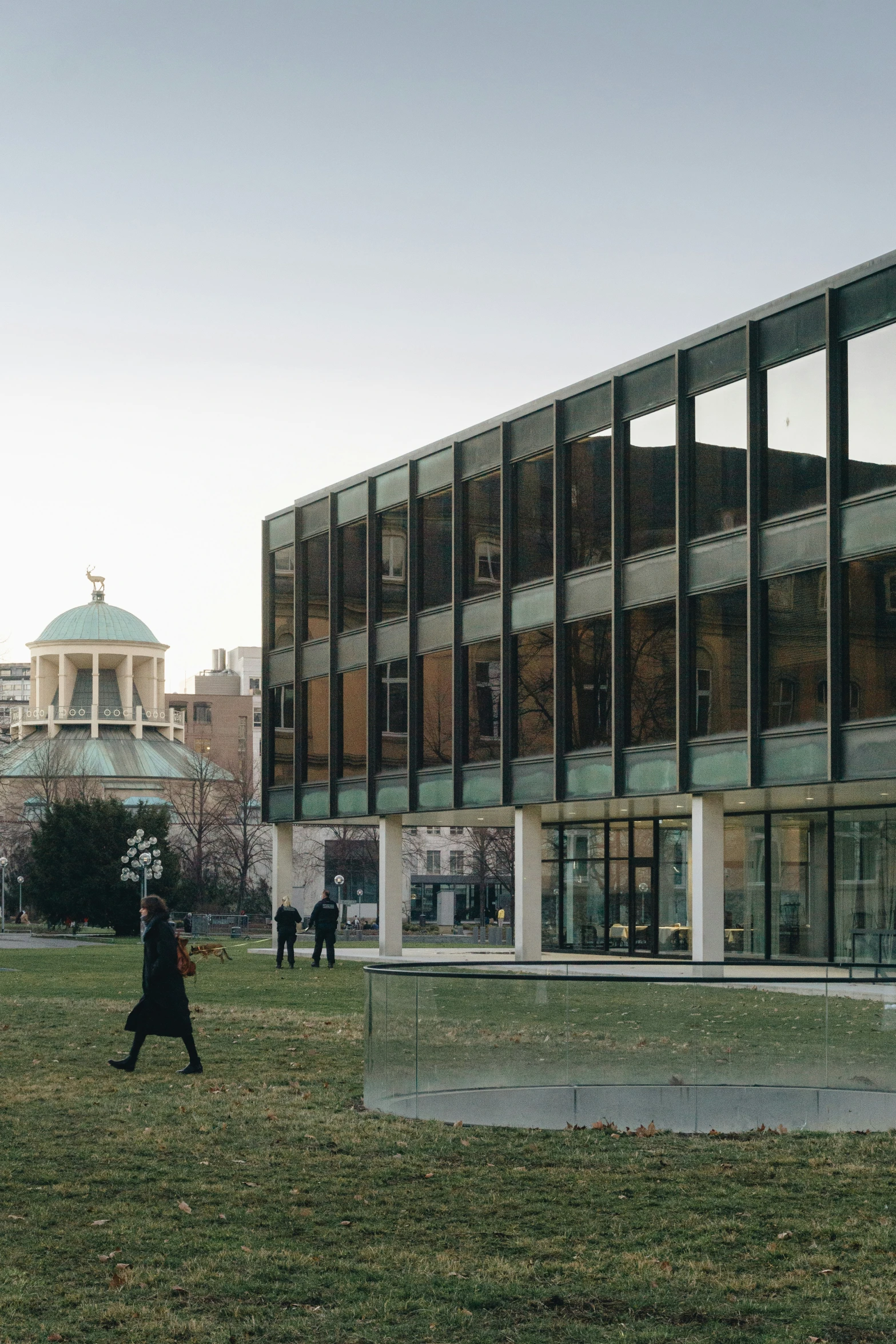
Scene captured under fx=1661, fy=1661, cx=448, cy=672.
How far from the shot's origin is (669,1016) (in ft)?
46.8

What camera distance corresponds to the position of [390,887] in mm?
46281

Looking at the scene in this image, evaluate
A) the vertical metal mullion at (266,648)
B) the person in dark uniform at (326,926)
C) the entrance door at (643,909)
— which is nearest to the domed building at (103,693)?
the vertical metal mullion at (266,648)

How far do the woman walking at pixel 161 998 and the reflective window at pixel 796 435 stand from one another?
60.3 feet

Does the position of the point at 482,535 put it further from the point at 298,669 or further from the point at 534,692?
the point at 298,669

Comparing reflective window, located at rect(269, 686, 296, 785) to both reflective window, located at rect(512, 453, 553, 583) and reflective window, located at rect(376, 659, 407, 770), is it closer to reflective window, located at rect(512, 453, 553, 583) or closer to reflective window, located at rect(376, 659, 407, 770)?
reflective window, located at rect(376, 659, 407, 770)

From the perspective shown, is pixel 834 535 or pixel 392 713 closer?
pixel 834 535

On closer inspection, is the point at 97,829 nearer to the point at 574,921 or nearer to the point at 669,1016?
the point at 574,921

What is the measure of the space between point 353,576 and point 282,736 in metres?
6.43

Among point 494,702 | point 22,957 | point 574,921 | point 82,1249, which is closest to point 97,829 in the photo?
point 22,957

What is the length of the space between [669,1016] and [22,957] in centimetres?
3490

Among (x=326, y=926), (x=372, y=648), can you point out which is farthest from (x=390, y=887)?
(x=326, y=926)

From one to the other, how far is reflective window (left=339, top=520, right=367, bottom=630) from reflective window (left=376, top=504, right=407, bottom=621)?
3.36 feet

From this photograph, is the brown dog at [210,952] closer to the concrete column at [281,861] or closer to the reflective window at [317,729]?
the concrete column at [281,861]

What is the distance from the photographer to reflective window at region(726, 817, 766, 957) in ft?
123
